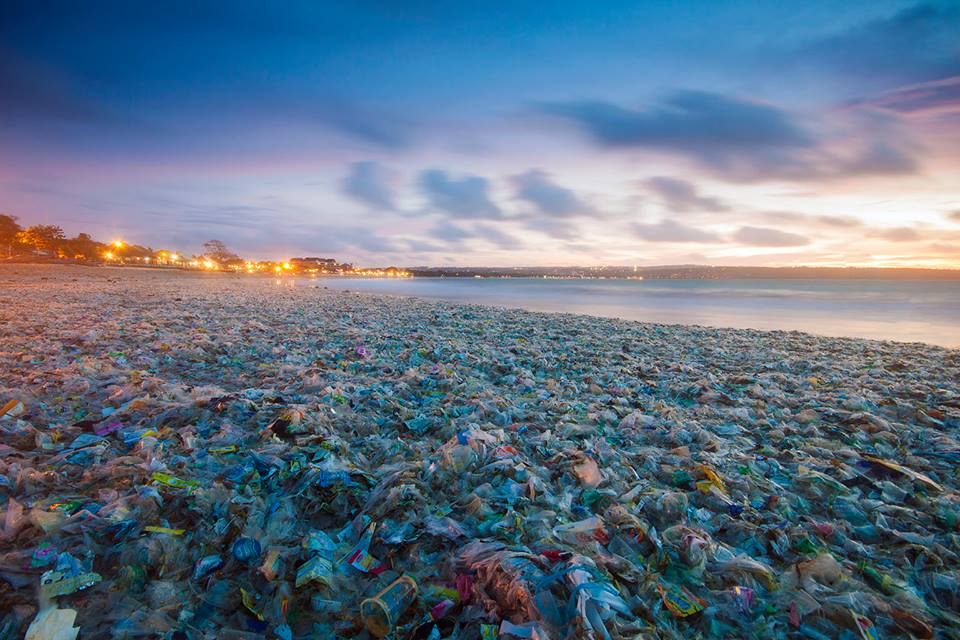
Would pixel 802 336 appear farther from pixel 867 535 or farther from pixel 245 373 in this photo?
pixel 245 373

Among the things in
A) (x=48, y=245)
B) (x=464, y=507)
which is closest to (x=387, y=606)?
(x=464, y=507)

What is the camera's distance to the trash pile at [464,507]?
2193mm

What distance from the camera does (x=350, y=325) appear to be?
13.2 m

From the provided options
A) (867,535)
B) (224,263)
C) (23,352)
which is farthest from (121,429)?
(224,263)

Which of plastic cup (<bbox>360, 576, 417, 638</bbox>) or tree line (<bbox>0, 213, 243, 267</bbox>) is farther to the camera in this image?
tree line (<bbox>0, 213, 243, 267</bbox>)

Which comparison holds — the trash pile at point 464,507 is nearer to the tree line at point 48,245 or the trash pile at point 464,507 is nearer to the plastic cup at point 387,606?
the plastic cup at point 387,606

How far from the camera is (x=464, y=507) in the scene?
3100 millimetres

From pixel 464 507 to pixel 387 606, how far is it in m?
1.00

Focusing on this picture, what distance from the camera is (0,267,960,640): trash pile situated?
7.20ft

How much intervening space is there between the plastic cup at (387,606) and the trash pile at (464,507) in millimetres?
11

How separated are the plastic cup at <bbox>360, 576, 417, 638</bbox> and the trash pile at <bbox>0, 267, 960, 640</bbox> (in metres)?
0.01

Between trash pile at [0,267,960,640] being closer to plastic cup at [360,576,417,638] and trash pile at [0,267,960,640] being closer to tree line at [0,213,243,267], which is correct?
plastic cup at [360,576,417,638]

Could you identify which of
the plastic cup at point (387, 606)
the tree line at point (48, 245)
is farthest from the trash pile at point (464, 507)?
the tree line at point (48, 245)

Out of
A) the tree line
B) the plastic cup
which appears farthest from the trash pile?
the tree line
